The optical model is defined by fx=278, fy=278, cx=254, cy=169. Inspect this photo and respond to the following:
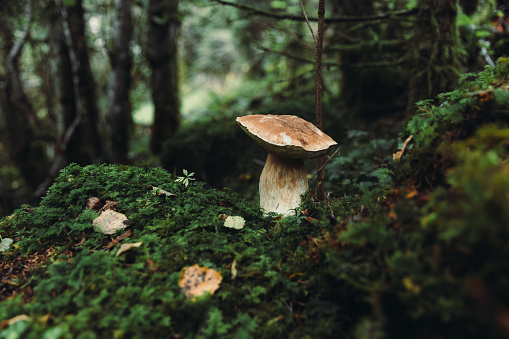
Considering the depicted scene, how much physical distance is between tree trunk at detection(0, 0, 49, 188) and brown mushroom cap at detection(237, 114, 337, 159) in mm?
8514

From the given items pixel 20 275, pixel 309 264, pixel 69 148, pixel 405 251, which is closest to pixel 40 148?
pixel 69 148

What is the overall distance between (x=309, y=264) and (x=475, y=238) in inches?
39.2

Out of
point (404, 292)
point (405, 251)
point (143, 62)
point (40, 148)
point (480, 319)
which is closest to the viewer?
point (480, 319)

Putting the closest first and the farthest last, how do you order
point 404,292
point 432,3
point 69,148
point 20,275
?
point 404,292 → point 20,275 → point 432,3 → point 69,148

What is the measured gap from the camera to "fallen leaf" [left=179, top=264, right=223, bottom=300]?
5.19ft

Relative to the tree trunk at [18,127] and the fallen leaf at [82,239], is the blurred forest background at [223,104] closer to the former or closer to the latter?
the tree trunk at [18,127]

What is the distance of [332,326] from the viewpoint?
142cm

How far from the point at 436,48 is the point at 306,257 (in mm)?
3276

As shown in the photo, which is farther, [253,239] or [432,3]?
[432,3]

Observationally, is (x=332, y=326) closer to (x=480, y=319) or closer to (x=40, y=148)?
(x=480, y=319)

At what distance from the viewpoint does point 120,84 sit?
244 inches

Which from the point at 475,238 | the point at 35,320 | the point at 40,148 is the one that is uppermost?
the point at 475,238

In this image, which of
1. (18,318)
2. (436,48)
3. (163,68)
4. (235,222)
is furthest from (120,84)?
(436,48)

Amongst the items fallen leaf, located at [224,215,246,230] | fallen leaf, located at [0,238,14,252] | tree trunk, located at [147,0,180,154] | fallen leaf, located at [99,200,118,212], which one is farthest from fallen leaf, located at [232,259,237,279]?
tree trunk, located at [147,0,180,154]
